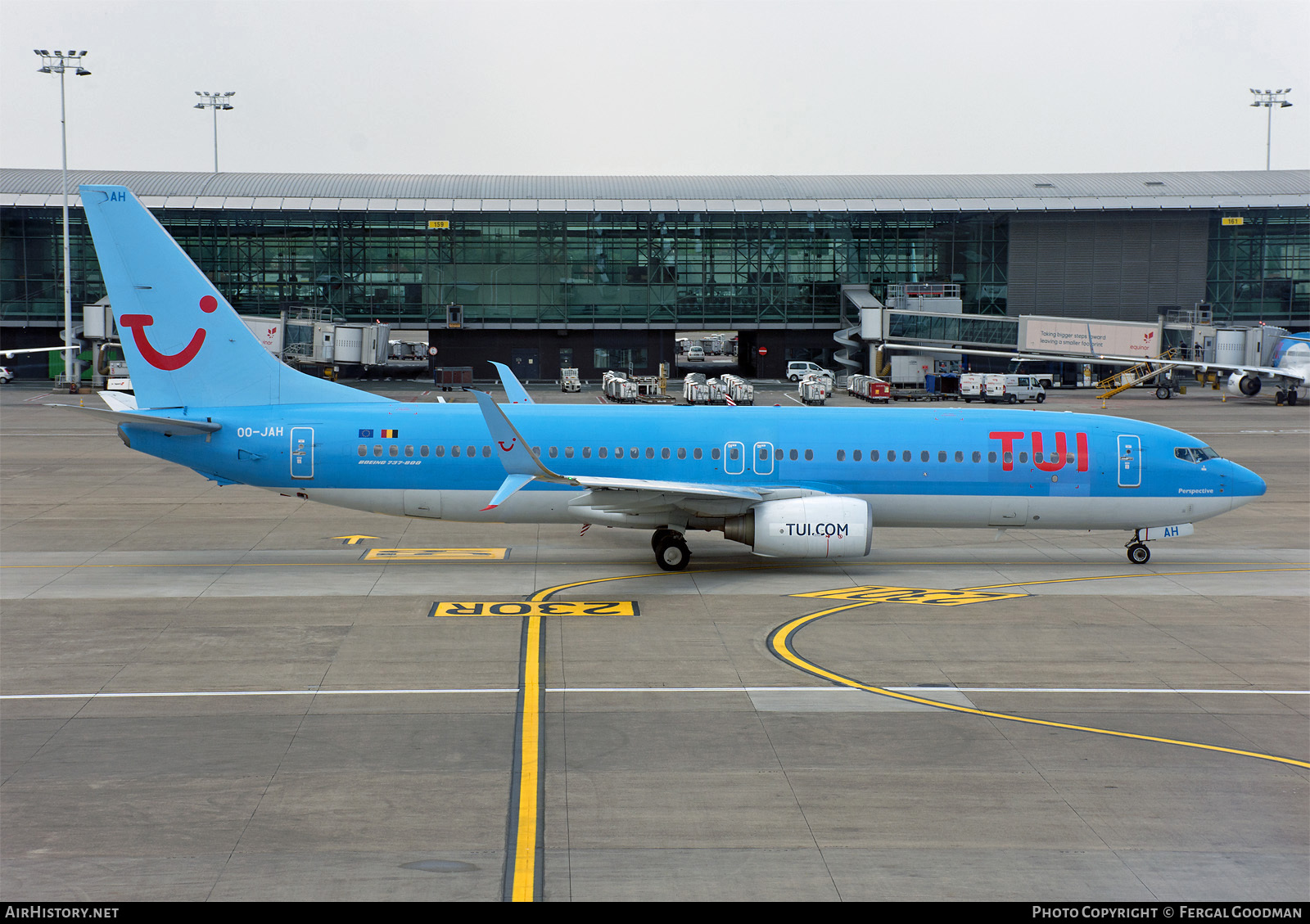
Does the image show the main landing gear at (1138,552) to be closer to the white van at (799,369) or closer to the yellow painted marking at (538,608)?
the yellow painted marking at (538,608)

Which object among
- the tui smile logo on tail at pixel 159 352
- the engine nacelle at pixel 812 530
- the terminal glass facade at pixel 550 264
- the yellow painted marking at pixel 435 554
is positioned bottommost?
the yellow painted marking at pixel 435 554

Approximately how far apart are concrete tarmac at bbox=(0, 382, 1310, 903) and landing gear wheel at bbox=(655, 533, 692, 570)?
1.57 ft

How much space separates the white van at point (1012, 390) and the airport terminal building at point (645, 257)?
86.6 feet

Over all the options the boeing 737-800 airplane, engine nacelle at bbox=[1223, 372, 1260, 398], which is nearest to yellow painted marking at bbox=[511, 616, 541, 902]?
the boeing 737-800 airplane

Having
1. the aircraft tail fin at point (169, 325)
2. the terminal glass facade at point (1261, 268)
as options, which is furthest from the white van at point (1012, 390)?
the aircraft tail fin at point (169, 325)

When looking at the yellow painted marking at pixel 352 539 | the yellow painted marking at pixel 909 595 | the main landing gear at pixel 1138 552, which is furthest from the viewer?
the yellow painted marking at pixel 352 539

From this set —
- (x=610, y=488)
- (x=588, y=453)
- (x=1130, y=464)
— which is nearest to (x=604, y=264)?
(x=588, y=453)

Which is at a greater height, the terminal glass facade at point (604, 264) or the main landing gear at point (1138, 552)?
the terminal glass facade at point (604, 264)

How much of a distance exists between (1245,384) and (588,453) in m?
72.1

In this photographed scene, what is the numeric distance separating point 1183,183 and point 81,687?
114 meters

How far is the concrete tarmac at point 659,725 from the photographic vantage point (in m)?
12.5

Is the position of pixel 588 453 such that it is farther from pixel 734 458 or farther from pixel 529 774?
pixel 529 774

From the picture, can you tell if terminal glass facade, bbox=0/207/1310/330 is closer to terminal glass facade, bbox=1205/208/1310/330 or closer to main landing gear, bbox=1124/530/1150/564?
terminal glass facade, bbox=1205/208/1310/330

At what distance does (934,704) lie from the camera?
18188 mm
